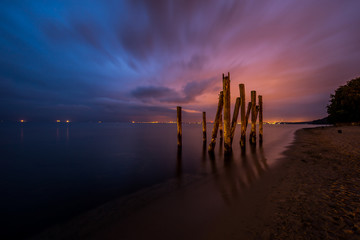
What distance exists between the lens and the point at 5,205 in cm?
445

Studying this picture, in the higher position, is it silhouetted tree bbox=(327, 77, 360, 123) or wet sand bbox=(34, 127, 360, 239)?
silhouetted tree bbox=(327, 77, 360, 123)

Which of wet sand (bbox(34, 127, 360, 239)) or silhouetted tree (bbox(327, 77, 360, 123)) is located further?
silhouetted tree (bbox(327, 77, 360, 123))

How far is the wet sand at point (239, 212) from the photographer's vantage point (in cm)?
253

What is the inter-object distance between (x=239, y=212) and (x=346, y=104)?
4269 cm

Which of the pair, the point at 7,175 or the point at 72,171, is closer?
the point at 7,175

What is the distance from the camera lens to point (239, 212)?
10.6 feet

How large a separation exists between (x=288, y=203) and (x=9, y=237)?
19.6ft

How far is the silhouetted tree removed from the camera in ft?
95.3

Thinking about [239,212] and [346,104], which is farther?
[346,104]

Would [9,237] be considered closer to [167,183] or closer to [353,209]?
[167,183]

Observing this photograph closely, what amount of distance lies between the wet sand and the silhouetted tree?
37.3 meters

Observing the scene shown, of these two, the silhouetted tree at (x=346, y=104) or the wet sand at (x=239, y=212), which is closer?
the wet sand at (x=239, y=212)

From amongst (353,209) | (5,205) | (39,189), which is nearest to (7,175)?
(39,189)

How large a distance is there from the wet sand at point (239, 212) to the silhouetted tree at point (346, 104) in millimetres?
37272
